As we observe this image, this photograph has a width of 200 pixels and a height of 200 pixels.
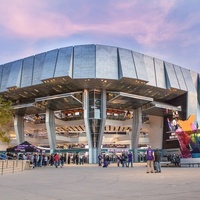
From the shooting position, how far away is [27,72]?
51.4 meters

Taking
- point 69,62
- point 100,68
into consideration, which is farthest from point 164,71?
point 69,62

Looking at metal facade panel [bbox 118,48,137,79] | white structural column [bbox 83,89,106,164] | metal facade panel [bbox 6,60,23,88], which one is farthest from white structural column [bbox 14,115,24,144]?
metal facade panel [bbox 118,48,137,79]

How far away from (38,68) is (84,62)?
910 centimetres

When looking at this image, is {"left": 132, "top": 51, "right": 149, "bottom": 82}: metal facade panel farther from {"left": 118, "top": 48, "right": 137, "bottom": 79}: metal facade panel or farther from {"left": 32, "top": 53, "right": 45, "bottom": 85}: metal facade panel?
{"left": 32, "top": 53, "right": 45, "bottom": 85}: metal facade panel

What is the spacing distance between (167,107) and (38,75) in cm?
2793

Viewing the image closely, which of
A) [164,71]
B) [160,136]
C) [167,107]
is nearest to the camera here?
[164,71]

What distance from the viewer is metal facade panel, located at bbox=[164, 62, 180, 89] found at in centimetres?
5442

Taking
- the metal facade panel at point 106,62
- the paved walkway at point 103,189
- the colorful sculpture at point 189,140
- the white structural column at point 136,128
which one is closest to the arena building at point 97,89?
the metal facade panel at point 106,62

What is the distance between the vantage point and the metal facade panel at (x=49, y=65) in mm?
46312

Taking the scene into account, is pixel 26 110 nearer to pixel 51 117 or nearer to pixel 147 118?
pixel 51 117

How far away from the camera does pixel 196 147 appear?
33.2m

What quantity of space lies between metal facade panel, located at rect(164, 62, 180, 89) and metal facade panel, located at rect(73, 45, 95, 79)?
16.7 m

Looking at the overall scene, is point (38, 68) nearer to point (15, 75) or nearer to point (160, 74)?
point (15, 75)

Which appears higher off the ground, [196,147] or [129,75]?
[129,75]
